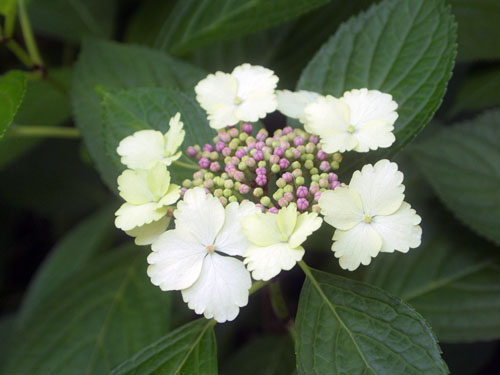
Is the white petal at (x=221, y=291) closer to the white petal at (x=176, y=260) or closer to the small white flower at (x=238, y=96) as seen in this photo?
the white petal at (x=176, y=260)

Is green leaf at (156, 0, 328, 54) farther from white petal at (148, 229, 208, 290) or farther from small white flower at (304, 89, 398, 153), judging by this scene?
white petal at (148, 229, 208, 290)

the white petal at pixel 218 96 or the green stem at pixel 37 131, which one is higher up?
the white petal at pixel 218 96

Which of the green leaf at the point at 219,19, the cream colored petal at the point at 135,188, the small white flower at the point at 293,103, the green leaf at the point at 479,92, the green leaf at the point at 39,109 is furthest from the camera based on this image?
the green leaf at the point at 39,109

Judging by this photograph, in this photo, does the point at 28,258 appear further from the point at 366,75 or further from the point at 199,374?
the point at 366,75

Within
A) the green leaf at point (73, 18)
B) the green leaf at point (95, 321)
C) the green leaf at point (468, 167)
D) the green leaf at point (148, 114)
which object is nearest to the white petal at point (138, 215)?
the green leaf at point (148, 114)

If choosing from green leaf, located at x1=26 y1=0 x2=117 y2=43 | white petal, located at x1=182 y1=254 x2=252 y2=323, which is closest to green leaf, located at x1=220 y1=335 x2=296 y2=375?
white petal, located at x1=182 y1=254 x2=252 y2=323

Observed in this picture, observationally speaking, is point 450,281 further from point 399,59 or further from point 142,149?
point 142,149

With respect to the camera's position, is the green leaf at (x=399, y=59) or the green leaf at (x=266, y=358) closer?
the green leaf at (x=399, y=59)
